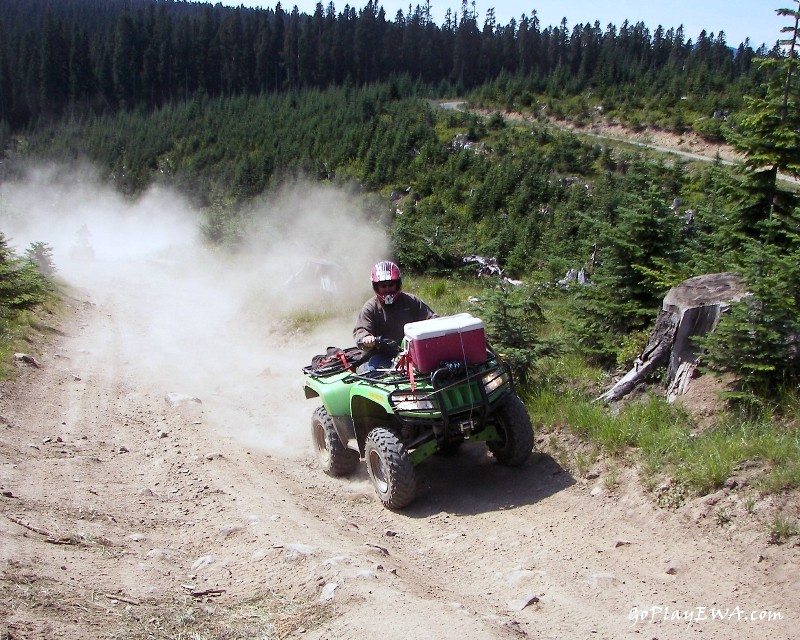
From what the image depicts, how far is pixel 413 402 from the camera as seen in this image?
683 cm

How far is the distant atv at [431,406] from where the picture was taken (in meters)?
6.79

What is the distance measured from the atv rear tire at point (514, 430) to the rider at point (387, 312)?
1.48m

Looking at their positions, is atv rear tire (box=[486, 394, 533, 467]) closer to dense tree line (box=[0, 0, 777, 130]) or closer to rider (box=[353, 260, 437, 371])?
rider (box=[353, 260, 437, 371])

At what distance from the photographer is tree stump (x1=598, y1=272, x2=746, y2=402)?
743 cm

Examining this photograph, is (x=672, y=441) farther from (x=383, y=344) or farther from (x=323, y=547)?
(x=323, y=547)

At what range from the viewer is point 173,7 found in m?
141

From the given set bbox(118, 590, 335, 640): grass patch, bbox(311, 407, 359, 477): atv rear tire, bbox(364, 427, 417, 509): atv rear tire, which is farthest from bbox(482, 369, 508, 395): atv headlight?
bbox(118, 590, 335, 640): grass patch

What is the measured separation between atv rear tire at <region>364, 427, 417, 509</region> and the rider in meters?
1.28

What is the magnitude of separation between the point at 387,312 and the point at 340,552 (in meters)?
3.35

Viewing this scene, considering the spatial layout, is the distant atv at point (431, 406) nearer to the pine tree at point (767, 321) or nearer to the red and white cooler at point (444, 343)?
the red and white cooler at point (444, 343)

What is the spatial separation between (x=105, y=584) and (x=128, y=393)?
7309mm

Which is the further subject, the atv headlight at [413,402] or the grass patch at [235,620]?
the atv headlight at [413,402]

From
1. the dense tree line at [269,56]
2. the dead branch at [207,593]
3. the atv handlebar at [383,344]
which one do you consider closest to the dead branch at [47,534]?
the dead branch at [207,593]

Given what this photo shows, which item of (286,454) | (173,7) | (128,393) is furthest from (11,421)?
(173,7)
